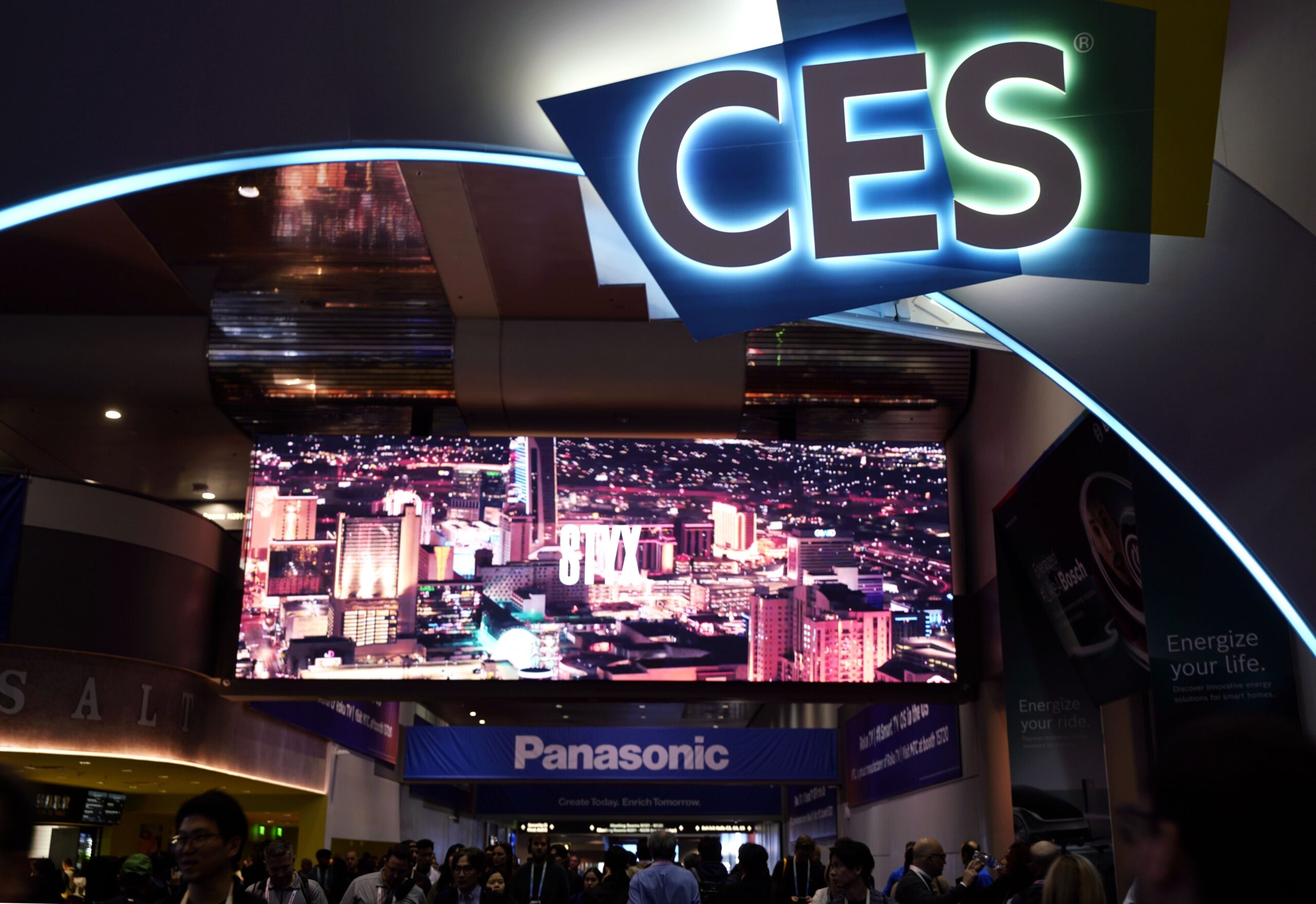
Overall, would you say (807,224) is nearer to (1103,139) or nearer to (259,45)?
(1103,139)

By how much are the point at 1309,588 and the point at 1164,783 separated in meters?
2.43

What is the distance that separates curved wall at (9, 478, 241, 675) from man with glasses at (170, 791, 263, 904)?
8.34 m

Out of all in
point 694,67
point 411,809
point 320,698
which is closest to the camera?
point 694,67

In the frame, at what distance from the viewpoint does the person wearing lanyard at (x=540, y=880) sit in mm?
7113

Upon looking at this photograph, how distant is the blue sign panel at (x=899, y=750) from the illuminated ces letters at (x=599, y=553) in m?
3.03

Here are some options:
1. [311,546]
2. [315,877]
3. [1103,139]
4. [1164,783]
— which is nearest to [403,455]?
[311,546]

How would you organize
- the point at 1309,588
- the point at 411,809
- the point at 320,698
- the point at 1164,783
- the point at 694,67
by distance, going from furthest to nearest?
the point at 411,809 < the point at 320,698 < the point at 694,67 < the point at 1309,588 < the point at 1164,783

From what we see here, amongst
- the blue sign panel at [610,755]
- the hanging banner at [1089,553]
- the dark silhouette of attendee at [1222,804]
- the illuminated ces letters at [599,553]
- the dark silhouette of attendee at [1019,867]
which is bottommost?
the dark silhouette of attendee at [1019,867]

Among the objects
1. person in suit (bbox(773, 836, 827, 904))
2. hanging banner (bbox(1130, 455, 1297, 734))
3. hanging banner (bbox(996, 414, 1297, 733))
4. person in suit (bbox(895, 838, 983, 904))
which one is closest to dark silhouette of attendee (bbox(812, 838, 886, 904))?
person in suit (bbox(895, 838, 983, 904))

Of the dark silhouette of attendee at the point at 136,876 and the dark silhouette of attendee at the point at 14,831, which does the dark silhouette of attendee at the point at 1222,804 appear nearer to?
the dark silhouette of attendee at the point at 14,831

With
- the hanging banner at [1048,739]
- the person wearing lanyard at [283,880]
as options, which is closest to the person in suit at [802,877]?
the hanging banner at [1048,739]

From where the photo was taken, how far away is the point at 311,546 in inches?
406

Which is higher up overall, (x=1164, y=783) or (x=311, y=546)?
(x=311, y=546)

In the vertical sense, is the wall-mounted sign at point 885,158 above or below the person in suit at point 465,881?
above
